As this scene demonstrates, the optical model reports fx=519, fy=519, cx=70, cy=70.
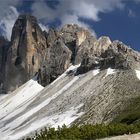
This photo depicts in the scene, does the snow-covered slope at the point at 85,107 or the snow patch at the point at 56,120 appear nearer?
the snow-covered slope at the point at 85,107

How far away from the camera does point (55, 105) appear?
195 m

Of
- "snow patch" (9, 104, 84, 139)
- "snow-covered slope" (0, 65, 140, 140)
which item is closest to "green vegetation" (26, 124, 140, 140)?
"snow-covered slope" (0, 65, 140, 140)

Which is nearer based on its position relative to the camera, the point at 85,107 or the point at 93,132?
the point at 93,132

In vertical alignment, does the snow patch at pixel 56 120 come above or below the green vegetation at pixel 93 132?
above

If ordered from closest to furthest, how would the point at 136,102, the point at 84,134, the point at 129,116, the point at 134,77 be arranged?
1. the point at 84,134
2. the point at 129,116
3. the point at 136,102
4. the point at 134,77

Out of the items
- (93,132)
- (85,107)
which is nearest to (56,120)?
(85,107)

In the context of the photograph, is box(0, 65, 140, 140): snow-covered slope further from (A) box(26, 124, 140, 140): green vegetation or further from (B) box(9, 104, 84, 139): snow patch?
(A) box(26, 124, 140, 140): green vegetation

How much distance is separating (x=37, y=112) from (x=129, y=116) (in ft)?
226

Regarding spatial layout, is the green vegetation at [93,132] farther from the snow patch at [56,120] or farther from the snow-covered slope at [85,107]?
the snow patch at [56,120]

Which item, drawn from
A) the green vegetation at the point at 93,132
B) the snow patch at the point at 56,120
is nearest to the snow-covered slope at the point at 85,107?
the snow patch at the point at 56,120

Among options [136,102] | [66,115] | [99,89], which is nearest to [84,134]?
[136,102]

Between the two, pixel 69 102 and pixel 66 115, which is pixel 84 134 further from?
pixel 69 102

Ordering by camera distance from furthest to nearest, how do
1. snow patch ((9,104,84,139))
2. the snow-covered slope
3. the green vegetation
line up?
snow patch ((9,104,84,139)) → the snow-covered slope → the green vegetation

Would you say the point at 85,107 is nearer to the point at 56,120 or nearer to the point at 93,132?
the point at 56,120
